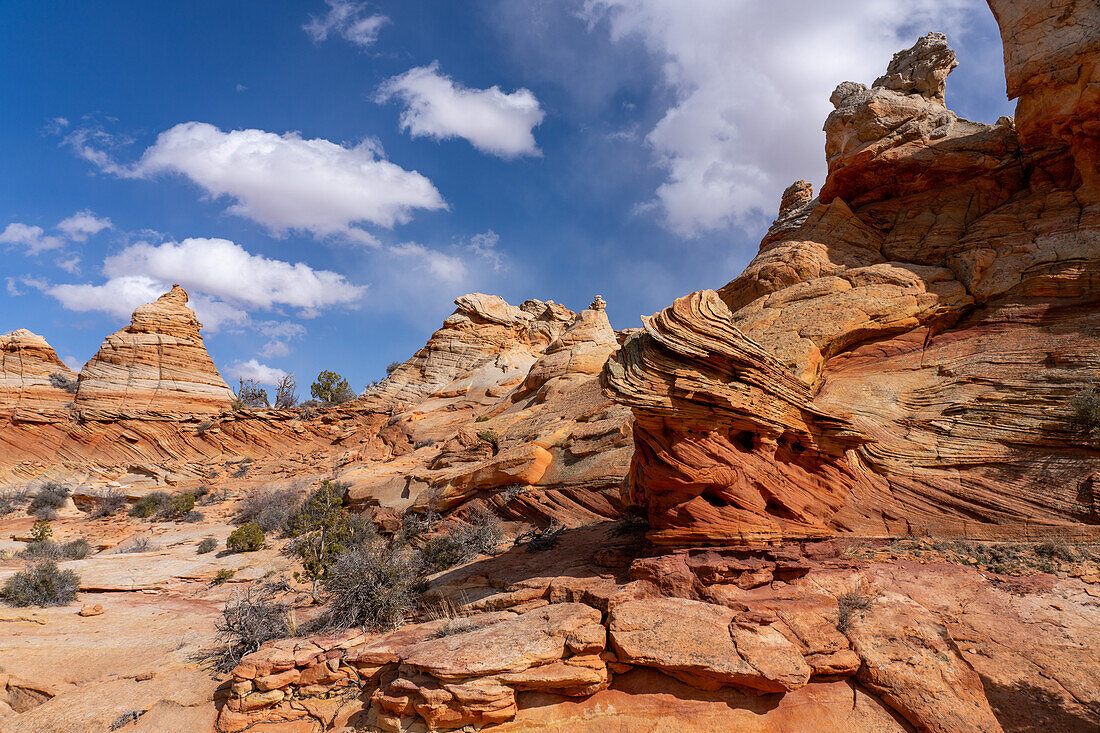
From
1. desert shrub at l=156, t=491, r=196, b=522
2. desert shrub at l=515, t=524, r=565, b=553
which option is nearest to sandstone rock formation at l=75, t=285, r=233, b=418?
desert shrub at l=156, t=491, r=196, b=522

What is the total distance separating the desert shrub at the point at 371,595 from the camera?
7379 millimetres

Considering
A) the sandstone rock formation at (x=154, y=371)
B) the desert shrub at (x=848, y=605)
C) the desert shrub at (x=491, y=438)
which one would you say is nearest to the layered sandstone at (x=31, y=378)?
the sandstone rock formation at (x=154, y=371)

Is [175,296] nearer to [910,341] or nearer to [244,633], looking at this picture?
[244,633]

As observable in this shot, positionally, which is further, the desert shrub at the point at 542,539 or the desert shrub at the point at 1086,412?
the desert shrub at the point at 542,539

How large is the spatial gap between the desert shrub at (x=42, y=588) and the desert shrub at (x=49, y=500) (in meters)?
12.2

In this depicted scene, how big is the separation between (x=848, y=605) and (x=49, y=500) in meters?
27.3

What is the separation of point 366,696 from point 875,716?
4956 millimetres

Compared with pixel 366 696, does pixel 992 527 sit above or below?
above

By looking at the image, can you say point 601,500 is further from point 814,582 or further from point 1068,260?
point 1068,260

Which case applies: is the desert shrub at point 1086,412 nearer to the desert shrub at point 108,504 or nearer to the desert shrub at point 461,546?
the desert shrub at point 461,546

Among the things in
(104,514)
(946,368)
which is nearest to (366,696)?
(946,368)

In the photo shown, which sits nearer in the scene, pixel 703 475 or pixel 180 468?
pixel 703 475

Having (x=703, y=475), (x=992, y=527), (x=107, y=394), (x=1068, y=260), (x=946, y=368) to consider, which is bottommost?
(x=992, y=527)

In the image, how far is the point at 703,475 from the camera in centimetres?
630
